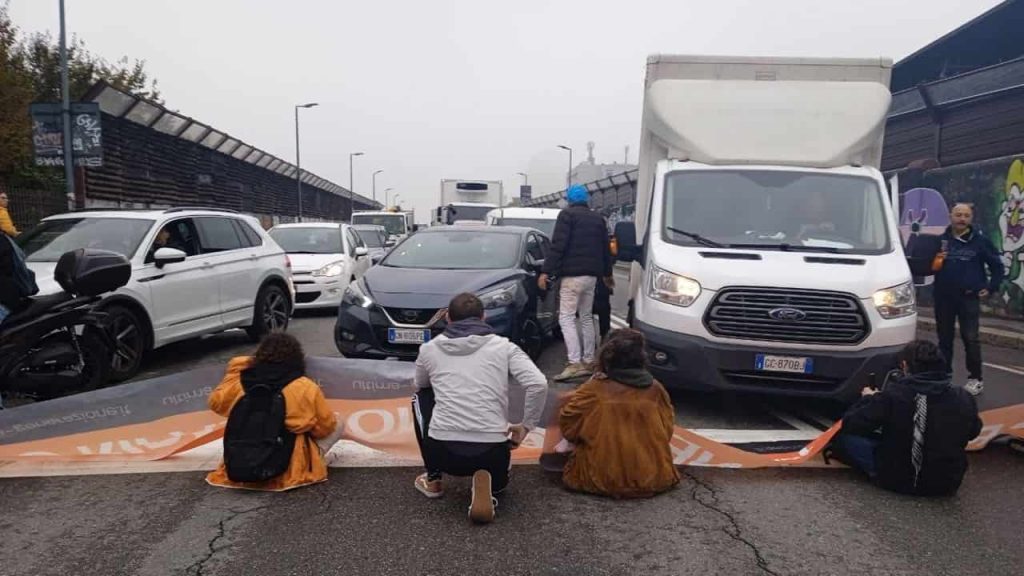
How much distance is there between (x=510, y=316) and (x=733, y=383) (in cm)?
240

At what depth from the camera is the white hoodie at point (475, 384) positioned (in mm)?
4066

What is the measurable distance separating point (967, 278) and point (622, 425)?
457 centimetres

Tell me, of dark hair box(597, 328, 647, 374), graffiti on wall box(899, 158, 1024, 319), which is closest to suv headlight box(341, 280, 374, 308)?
dark hair box(597, 328, 647, 374)

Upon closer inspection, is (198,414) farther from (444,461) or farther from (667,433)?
(667,433)

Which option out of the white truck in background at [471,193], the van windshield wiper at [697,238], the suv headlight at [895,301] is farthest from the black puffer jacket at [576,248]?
the white truck in background at [471,193]

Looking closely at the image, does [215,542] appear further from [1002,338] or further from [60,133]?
[60,133]

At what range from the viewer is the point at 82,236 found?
791 centimetres

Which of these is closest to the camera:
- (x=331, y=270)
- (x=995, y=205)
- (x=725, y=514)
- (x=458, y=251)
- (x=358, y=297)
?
(x=725, y=514)

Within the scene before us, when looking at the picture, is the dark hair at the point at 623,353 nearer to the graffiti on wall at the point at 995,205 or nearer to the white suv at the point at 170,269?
the white suv at the point at 170,269

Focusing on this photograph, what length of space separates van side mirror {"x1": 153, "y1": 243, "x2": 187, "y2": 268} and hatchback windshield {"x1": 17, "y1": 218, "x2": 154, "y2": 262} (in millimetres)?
242

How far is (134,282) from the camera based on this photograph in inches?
297

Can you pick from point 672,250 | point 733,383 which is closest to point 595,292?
point 672,250

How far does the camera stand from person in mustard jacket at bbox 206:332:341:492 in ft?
14.2

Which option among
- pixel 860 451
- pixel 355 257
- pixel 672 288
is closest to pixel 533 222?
pixel 355 257
